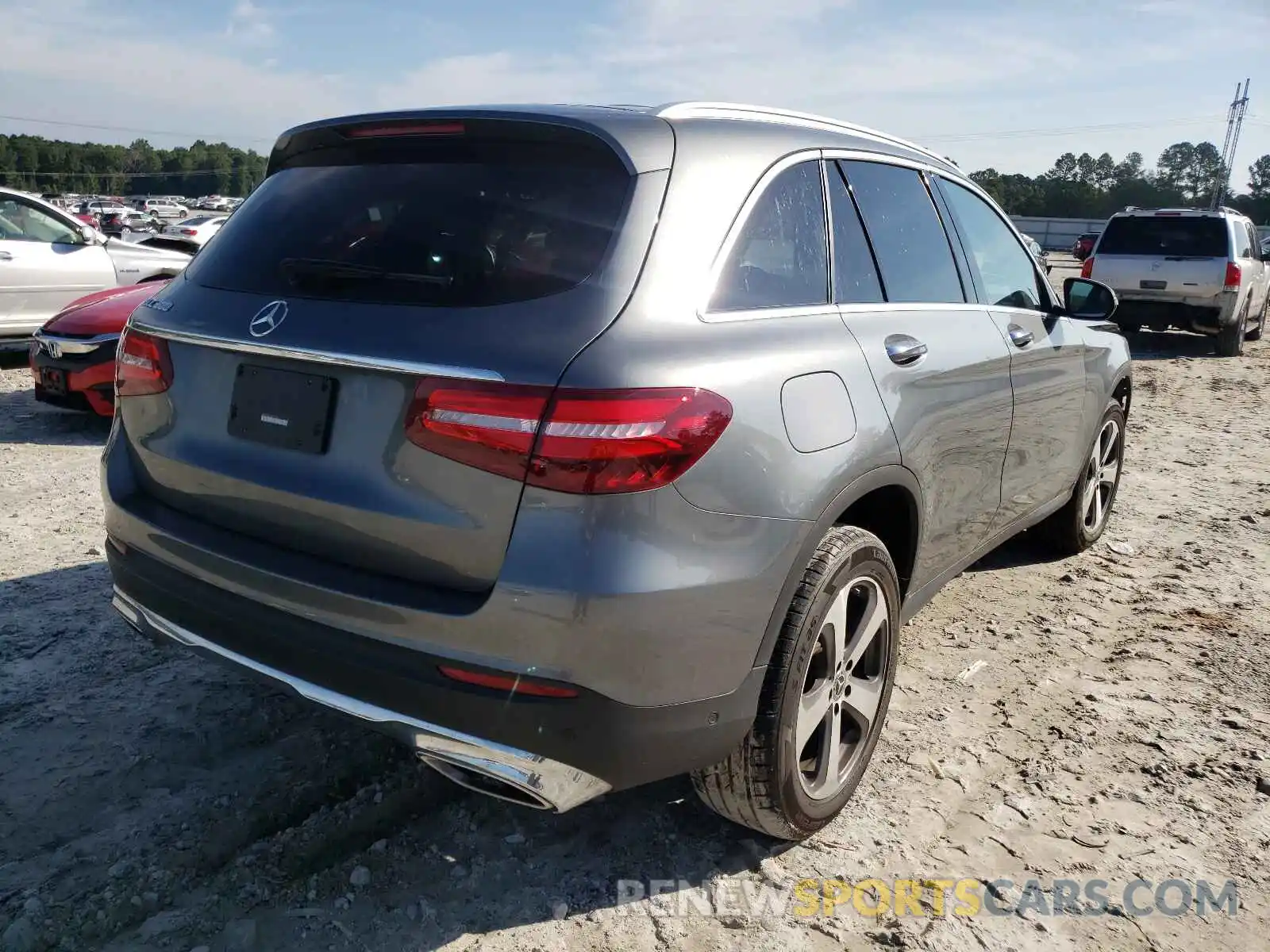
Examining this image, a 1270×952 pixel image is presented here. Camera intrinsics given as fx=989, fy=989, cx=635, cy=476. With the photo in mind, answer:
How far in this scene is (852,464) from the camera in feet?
7.94

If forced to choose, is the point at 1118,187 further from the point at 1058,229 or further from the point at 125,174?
the point at 125,174

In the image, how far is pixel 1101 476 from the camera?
514 centimetres

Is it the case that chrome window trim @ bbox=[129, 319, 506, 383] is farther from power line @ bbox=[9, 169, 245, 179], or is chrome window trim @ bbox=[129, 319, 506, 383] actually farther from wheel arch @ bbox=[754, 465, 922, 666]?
power line @ bbox=[9, 169, 245, 179]

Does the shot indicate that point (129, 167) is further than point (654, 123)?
Yes

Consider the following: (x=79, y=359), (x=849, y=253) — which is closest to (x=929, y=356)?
(x=849, y=253)

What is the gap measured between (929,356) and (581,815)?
1655 millimetres

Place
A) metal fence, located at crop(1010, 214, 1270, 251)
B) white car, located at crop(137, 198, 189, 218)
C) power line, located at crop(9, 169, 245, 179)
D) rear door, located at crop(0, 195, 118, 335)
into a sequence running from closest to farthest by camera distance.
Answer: rear door, located at crop(0, 195, 118, 335) → white car, located at crop(137, 198, 189, 218) → metal fence, located at crop(1010, 214, 1270, 251) → power line, located at crop(9, 169, 245, 179)

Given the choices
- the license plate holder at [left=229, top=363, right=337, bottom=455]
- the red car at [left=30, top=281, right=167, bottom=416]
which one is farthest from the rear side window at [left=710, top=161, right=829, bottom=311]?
the red car at [left=30, top=281, right=167, bottom=416]

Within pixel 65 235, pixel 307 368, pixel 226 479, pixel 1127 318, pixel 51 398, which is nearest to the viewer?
pixel 307 368

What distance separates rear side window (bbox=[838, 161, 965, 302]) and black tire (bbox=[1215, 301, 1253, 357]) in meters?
12.1

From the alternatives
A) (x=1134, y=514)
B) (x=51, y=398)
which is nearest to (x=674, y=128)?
(x=1134, y=514)

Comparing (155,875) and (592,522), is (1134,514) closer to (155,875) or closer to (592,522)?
(592,522)

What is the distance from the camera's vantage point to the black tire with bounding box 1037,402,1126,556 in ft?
15.8

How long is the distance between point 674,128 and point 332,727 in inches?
79.6
